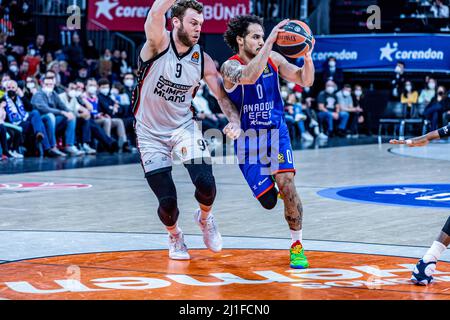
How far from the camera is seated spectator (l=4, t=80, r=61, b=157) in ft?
51.8

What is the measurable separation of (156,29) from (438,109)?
17.7 metres

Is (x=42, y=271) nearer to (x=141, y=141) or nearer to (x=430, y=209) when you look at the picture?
(x=141, y=141)

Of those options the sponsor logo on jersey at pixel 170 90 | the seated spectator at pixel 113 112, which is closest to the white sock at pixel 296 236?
the sponsor logo on jersey at pixel 170 90

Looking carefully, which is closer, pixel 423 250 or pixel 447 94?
pixel 423 250

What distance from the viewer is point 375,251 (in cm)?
738

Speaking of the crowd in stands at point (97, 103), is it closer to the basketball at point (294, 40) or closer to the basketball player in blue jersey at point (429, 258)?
the basketball at point (294, 40)

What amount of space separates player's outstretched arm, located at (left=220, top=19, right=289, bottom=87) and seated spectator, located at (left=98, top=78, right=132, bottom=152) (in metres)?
11.1

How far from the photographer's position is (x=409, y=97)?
2459 cm

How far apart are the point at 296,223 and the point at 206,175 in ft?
2.57

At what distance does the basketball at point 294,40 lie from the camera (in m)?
6.81

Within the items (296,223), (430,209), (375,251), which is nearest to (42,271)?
(296,223)

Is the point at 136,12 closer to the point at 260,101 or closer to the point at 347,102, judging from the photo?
the point at 347,102

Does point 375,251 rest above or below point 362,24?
below

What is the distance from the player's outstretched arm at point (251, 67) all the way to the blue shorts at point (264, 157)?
0.50 meters
